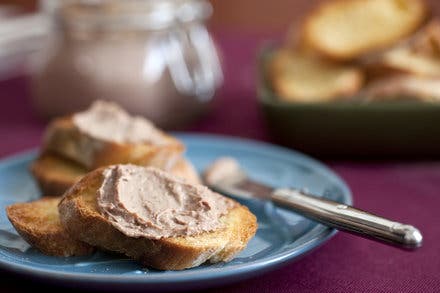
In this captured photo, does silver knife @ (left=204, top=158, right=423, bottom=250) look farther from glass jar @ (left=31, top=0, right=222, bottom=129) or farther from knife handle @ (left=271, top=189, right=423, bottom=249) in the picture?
glass jar @ (left=31, top=0, right=222, bottom=129)

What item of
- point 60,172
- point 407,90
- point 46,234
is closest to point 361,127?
point 407,90

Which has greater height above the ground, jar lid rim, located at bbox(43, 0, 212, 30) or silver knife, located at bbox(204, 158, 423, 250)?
jar lid rim, located at bbox(43, 0, 212, 30)

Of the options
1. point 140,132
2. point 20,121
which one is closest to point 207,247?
point 140,132

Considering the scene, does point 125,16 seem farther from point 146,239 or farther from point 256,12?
point 256,12

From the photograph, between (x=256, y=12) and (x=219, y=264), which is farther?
(x=256, y=12)

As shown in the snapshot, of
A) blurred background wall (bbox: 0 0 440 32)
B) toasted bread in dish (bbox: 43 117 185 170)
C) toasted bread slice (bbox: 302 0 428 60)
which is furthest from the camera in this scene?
blurred background wall (bbox: 0 0 440 32)

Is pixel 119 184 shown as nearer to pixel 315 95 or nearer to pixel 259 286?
pixel 259 286

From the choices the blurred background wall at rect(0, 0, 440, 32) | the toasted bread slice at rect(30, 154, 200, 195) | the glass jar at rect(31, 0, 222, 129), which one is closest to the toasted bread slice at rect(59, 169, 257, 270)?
→ the toasted bread slice at rect(30, 154, 200, 195)

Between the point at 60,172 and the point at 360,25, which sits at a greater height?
the point at 360,25
